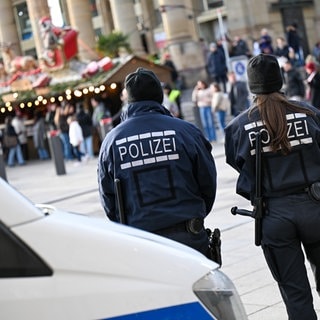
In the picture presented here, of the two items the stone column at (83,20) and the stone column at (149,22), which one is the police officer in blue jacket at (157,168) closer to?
the stone column at (83,20)

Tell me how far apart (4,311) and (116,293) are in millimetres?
366

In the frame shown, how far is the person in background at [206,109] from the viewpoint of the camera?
2508 cm

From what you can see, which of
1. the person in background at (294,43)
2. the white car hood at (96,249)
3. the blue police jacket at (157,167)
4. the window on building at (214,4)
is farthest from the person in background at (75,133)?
the window on building at (214,4)

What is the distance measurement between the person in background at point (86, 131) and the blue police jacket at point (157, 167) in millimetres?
22241

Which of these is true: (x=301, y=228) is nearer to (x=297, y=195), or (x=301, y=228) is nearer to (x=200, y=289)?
(x=297, y=195)

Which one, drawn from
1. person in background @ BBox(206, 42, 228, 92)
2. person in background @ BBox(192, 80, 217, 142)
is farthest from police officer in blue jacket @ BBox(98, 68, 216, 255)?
person in background @ BBox(206, 42, 228, 92)

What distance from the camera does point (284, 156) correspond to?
513 cm

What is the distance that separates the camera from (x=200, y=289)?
129 inches

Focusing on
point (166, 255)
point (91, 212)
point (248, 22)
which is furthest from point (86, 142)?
point (166, 255)

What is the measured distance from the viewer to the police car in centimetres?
305

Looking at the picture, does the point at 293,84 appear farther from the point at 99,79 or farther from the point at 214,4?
the point at 214,4

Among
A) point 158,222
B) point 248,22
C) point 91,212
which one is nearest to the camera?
point 158,222

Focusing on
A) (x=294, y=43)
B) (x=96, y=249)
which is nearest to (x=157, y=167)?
(x=96, y=249)

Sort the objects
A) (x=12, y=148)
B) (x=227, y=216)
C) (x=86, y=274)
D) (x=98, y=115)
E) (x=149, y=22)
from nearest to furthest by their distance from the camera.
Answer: (x=86, y=274), (x=227, y=216), (x=98, y=115), (x=12, y=148), (x=149, y=22)
